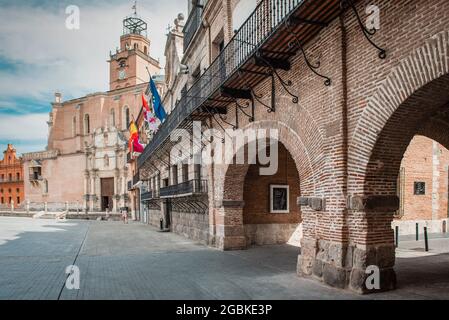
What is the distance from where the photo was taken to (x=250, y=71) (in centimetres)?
909

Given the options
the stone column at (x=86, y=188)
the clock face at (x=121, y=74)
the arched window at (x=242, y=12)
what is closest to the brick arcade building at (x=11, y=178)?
the stone column at (x=86, y=188)

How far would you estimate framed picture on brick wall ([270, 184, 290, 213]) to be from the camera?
14336mm

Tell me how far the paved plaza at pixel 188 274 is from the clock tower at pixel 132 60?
48227mm

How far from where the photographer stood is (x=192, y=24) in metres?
17.4

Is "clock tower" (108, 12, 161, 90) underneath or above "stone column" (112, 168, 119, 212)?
above

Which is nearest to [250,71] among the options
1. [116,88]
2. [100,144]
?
[100,144]

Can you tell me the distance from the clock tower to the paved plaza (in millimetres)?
48227

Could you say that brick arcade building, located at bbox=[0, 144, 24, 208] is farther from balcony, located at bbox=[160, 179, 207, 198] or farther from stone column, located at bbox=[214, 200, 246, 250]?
stone column, located at bbox=[214, 200, 246, 250]

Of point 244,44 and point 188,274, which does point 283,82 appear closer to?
point 244,44

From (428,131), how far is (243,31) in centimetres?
570

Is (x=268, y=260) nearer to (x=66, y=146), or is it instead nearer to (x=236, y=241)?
(x=236, y=241)

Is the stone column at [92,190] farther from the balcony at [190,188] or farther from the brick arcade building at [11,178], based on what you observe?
the balcony at [190,188]

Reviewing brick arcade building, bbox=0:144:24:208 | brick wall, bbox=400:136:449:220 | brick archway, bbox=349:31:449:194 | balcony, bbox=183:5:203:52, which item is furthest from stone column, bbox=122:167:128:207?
brick archway, bbox=349:31:449:194

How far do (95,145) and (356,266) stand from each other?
5000 cm
